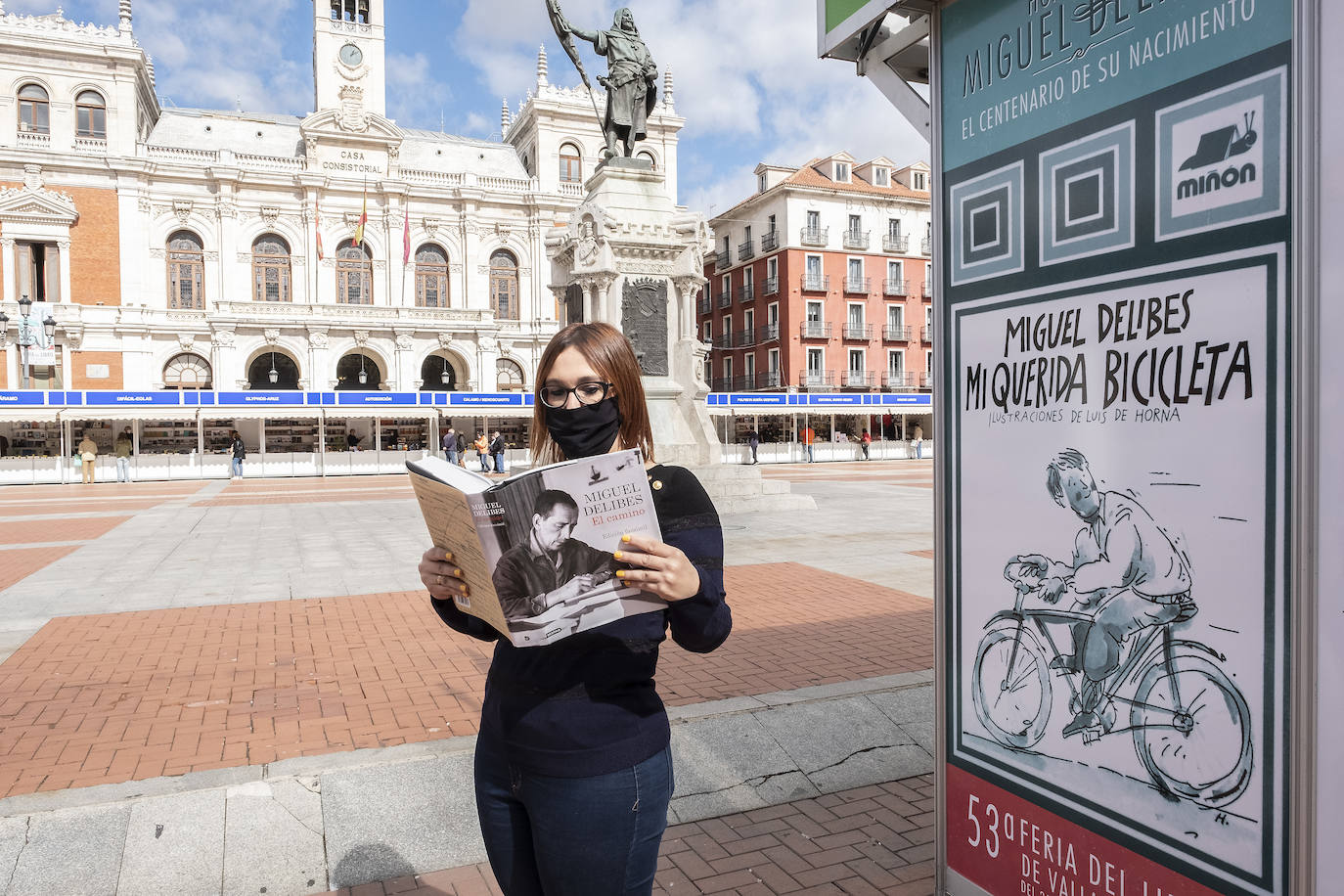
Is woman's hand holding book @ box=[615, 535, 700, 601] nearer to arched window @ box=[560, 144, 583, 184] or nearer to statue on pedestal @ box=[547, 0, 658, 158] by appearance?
statue on pedestal @ box=[547, 0, 658, 158]

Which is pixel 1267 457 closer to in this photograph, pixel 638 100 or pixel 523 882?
pixel 523 882

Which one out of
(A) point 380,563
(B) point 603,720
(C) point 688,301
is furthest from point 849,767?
(C) point 688,301

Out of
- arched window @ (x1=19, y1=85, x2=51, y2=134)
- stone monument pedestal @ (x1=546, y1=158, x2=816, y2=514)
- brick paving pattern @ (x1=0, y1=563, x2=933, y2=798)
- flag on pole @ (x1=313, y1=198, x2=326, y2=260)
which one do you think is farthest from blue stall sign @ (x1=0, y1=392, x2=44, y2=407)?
brick paving pattern @ (x1=0, y1=563, x2=933, y2=798)

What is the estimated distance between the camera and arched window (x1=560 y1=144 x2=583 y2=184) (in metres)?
49.8

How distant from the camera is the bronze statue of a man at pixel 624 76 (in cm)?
1470

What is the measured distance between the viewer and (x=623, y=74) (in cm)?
1478

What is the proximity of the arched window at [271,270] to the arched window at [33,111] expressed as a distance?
397 inches

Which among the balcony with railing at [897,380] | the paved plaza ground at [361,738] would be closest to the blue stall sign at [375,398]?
the paved plaza ground at [361,738]

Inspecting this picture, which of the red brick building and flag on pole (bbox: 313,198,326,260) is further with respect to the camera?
the red brick building

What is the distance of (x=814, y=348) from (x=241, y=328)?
28.3 metres

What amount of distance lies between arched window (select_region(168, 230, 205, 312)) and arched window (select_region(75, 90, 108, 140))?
18.3ft

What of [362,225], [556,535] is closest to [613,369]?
[556,535]

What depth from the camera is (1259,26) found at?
187 centimetres

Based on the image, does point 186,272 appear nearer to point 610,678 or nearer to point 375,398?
point 375,398
